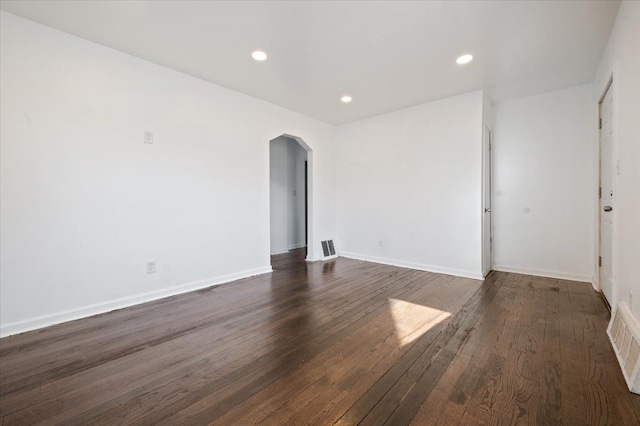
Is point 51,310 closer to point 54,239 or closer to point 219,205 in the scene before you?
point 54,239

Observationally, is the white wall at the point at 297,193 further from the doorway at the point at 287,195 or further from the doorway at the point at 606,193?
the doorway at the point at 606,193

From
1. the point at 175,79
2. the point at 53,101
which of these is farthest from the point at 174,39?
the point at 53,101

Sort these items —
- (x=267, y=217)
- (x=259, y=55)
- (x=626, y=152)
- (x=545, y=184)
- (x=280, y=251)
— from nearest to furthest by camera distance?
(x=626, y=152), (x=259, y=55), (x=545, y=184), (x=267, y=217), (x=280, y=251)

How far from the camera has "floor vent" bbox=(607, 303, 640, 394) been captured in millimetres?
1494

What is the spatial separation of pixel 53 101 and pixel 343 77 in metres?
2.94

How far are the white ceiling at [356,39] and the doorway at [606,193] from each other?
58 centimetres

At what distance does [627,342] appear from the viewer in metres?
1.72

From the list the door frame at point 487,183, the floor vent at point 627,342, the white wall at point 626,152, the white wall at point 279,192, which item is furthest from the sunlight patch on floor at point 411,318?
the white wall at point 279,192

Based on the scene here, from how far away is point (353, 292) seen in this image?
319cm

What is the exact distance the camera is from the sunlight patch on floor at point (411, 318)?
7.08 feet

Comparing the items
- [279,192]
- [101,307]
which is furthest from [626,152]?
[279,192]

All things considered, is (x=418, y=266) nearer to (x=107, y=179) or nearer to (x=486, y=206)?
(x=486, y=206)

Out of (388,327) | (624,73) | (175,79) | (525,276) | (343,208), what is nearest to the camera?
(624,73)

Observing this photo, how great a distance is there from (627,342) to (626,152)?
1373 millimetres
